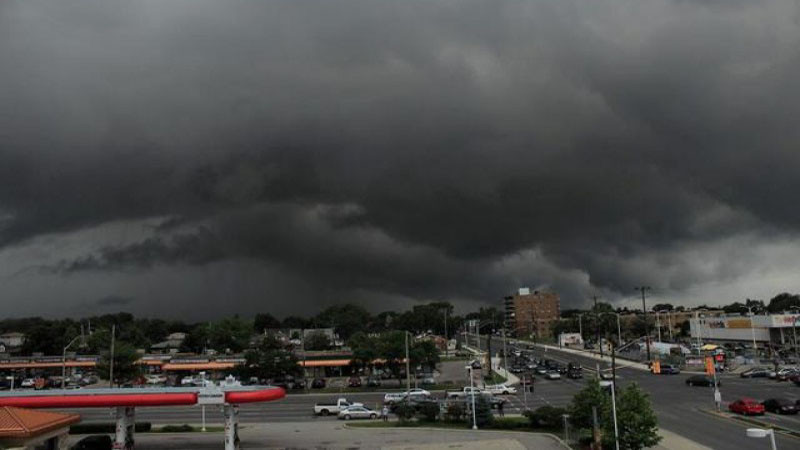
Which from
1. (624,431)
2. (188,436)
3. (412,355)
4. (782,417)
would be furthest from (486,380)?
(624,431)

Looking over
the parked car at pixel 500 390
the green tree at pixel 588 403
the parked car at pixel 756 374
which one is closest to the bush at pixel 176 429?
the green tree at pixel 588 403

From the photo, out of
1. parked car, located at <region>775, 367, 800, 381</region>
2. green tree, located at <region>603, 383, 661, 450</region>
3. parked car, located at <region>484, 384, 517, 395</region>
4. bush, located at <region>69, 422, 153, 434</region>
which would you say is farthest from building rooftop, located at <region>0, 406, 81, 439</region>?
parked car, located at <region>775, 367, 800, 381</region>

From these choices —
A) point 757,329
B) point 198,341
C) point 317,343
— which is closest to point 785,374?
point 757,329

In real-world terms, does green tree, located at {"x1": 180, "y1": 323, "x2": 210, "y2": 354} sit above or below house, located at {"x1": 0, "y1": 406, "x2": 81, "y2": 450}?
above

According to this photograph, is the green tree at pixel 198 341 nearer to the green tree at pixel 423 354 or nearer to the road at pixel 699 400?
the green tree at pixel 423 354

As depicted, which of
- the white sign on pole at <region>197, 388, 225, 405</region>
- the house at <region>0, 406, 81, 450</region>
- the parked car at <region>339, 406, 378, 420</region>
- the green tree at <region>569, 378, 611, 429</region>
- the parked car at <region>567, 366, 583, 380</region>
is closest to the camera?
the house at <region>0, 406, 81, 450</region>

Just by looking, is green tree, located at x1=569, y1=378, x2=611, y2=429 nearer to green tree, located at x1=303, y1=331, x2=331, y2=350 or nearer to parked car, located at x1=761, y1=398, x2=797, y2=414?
parked car, located at x1=761, y1=398, x2=797, y2=414
